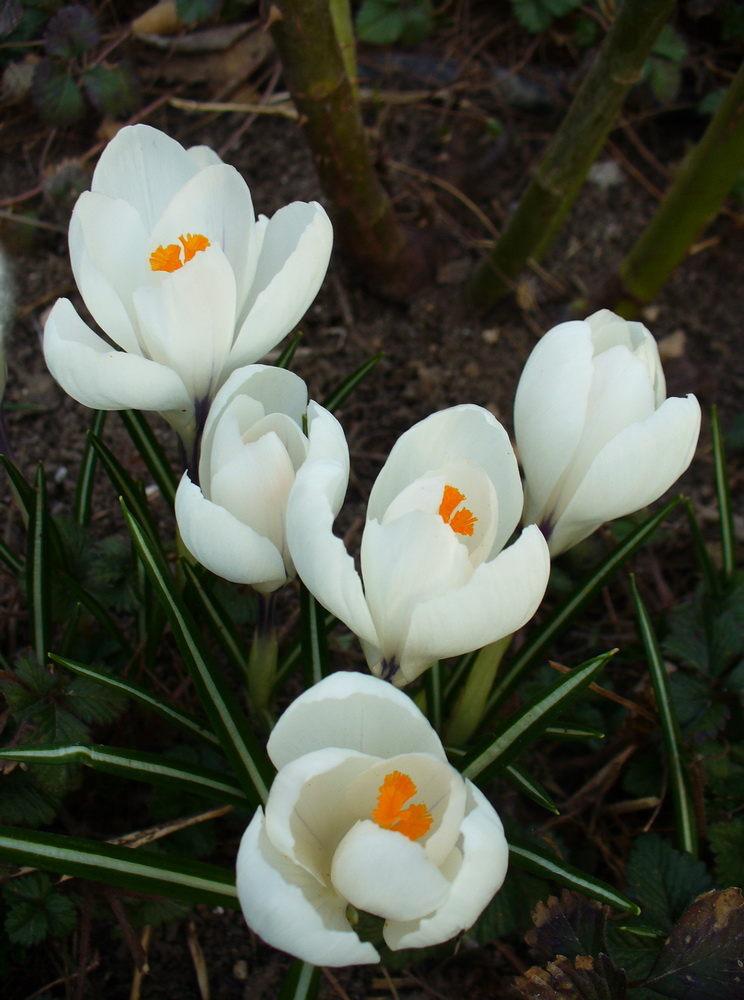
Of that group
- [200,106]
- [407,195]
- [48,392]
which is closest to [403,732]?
[48,392]

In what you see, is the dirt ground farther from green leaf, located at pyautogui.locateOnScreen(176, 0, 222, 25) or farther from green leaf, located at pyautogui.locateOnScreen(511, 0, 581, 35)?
green leaf, located at pyautogui.locateOnScreen(176, 0, 222, 25)

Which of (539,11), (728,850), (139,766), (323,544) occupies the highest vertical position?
(539,11)

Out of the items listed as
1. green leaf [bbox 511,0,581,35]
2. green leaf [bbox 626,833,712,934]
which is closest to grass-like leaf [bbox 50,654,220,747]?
green leaf [bbox 626,833,712,934]

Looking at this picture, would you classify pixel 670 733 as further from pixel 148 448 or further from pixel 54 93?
pixel 54 93

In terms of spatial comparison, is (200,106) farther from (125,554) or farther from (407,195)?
(125,554)

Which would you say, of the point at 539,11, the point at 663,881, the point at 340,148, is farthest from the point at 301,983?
the point at 539,11

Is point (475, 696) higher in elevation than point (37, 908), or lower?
higher

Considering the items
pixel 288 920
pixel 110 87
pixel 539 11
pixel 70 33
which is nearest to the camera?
pixel 288 920

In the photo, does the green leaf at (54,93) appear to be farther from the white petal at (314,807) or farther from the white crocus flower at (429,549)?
the white petal at (314,807)
